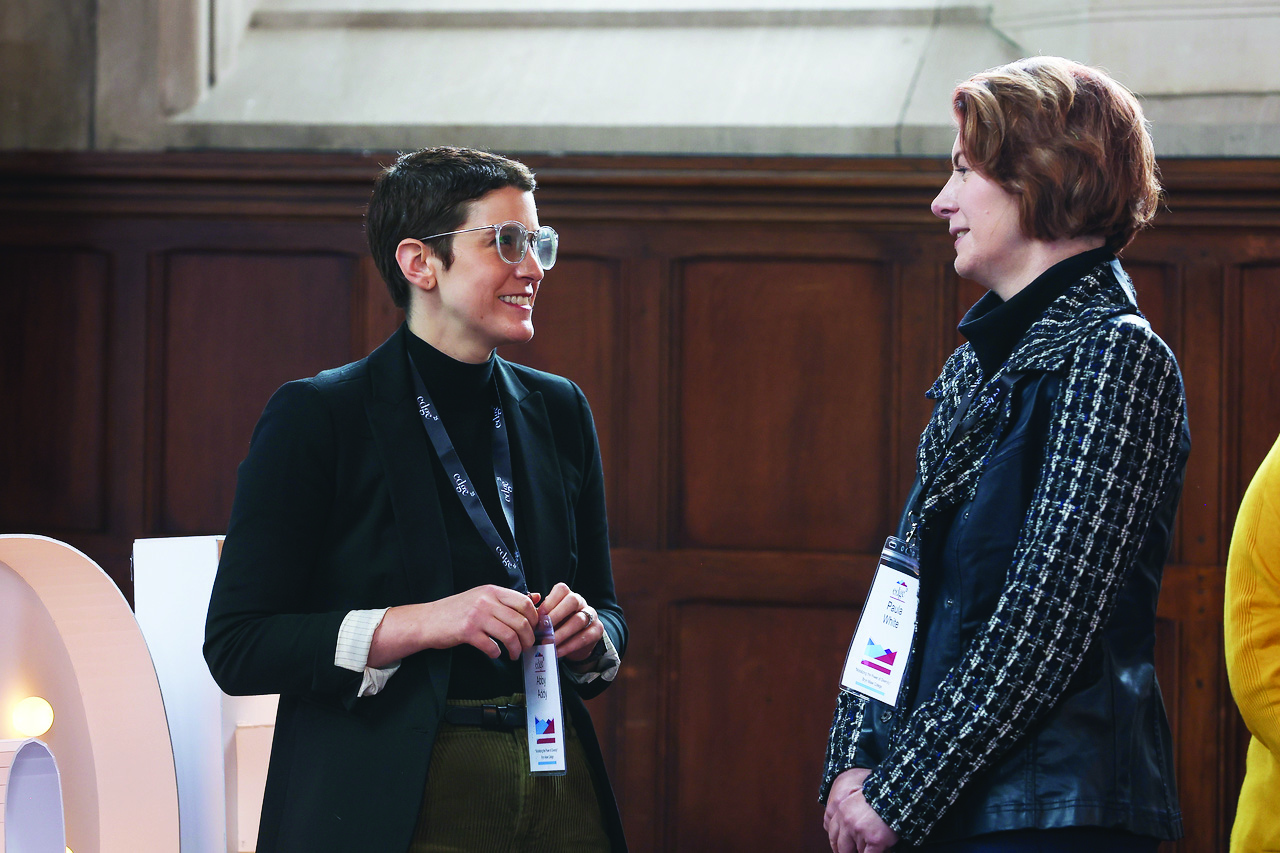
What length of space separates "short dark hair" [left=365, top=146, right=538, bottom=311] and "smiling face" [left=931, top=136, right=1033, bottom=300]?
0.60m

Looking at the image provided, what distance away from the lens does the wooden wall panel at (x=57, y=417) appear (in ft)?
12.6

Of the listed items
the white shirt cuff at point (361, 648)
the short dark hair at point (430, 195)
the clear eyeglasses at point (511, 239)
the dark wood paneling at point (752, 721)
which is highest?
the short dark hair at point (430, 195)

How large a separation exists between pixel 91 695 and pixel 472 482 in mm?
866

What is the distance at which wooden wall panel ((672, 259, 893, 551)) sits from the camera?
3.65 m

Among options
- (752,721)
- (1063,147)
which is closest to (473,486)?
(1063,147)

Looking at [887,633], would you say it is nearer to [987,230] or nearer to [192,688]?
[987,230]

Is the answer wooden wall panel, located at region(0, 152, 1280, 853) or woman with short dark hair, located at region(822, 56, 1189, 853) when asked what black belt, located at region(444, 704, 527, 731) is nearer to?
woman with short dark hair, located at region(822, 56, 1189, 853)

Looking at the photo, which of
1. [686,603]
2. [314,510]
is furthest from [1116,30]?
[314,510]

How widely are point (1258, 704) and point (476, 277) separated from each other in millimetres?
1179

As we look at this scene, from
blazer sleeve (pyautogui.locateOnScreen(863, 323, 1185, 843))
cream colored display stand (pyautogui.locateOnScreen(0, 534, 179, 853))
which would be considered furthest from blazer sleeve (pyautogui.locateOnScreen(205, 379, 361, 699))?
blazer sleeve (pyautogui.locateOnScreen(863, 323, 1185, 843))

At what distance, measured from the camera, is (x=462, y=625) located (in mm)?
1361

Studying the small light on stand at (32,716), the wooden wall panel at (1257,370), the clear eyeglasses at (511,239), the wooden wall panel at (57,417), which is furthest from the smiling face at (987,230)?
the wooden wall panel at (57,417)

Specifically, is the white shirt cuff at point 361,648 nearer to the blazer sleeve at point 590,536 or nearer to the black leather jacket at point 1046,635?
the blazer sleeve at point 590,536

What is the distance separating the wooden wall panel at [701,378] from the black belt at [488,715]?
2.24m
